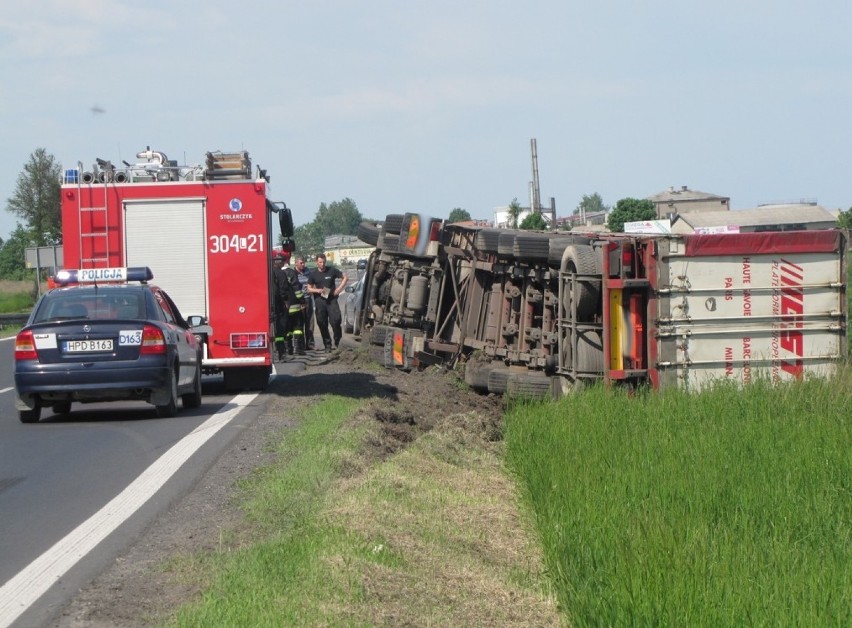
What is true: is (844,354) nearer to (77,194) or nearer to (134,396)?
(134,396)

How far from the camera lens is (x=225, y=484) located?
9.49 m

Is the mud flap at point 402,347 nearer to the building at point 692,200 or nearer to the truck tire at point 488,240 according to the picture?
the truck tire at point 488,240

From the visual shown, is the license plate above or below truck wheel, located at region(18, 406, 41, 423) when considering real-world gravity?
above

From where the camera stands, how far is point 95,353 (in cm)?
1383

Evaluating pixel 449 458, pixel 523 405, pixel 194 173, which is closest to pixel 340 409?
pixel 523 405

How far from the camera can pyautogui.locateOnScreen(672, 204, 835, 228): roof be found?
104019 millimetres

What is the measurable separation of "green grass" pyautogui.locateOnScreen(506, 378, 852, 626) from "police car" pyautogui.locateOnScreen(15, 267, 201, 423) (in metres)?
4.27

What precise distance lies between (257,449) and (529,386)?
4077 mm

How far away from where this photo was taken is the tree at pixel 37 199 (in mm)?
58406

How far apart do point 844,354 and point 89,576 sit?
9.33 m

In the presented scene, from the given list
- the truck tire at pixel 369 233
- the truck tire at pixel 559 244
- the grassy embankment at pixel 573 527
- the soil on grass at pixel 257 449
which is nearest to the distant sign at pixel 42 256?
the soil on grass at pixel 257 449

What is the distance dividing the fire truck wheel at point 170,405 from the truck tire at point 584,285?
14.8 feet

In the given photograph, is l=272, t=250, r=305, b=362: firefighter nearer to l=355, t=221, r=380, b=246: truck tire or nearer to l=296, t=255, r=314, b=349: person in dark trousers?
l=296, t=255, r=314, b=349: person in dark trousers

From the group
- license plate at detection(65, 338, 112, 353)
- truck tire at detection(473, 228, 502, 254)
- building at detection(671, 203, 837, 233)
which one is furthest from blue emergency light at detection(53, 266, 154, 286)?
building at detection(671, 203, 837, 233)
